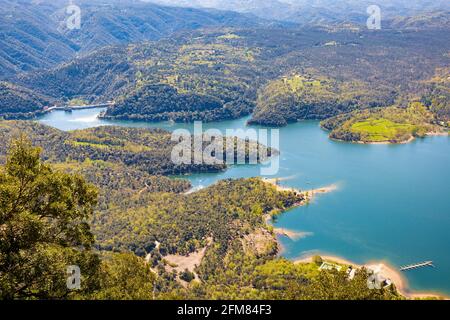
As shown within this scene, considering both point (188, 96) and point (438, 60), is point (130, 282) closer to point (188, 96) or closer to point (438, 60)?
point (188, 96)

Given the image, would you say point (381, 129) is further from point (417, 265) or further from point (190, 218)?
point (190, 218)

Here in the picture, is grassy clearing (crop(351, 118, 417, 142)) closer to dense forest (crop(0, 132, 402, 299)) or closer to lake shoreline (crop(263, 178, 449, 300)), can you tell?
lake shoreline (crop(263, 178, 449, 300))

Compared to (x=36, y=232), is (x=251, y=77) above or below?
above

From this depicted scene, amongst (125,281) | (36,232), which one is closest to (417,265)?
(125,281)

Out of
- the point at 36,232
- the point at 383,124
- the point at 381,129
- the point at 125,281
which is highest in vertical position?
the point at 383,124

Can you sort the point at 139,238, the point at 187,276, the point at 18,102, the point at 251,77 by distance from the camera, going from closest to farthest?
the point at 187,276 < the point at 139,238 < the point at 18,102 < the point at 251,77

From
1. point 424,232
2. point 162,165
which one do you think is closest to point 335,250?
point 424,232

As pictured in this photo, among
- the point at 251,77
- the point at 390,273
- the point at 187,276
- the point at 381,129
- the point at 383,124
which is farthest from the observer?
the point at 251,77

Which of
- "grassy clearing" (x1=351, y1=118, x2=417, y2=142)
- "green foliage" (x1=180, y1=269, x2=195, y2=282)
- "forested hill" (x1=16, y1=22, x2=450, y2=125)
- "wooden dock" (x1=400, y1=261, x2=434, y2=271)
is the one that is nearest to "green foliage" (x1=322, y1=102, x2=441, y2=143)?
"grassy clearing" (x1=351, y1=118, x2=417, y2=142)
